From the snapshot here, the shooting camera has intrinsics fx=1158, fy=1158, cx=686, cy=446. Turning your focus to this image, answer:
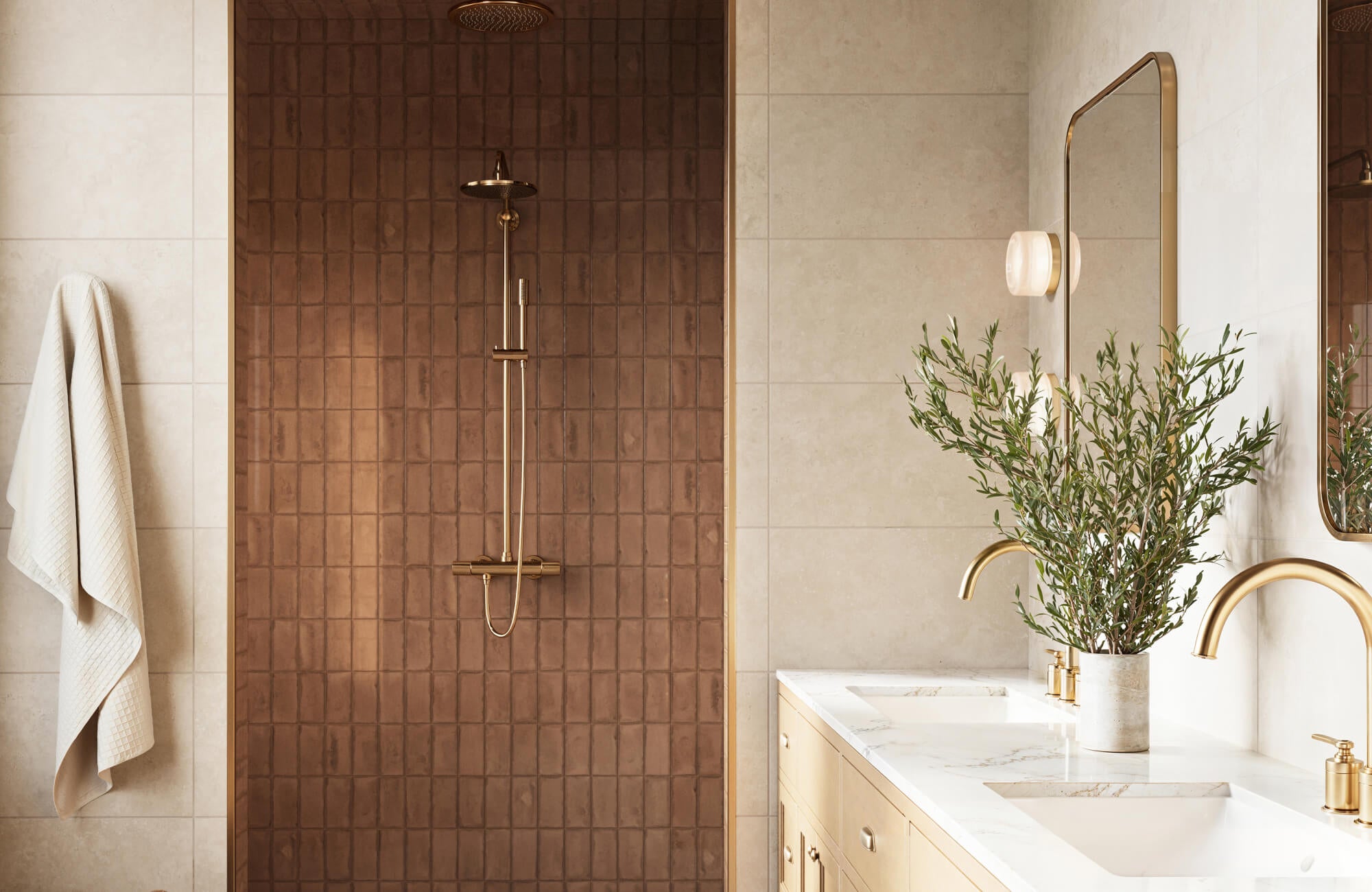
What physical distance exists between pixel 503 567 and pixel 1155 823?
204 cm

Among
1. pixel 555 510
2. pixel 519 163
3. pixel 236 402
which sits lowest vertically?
pixel 555 510

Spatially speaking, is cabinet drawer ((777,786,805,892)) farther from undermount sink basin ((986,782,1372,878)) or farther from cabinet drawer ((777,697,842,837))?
undermount sink basin ((986,782,1372,878))

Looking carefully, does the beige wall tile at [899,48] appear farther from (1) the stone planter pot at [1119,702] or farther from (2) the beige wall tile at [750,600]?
(1) the stone planter pot at [1119,702]

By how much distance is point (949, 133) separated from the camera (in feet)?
7.98

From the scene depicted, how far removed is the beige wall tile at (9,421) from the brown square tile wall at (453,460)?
964 millimetres

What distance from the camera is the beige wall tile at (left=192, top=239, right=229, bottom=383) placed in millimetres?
2285

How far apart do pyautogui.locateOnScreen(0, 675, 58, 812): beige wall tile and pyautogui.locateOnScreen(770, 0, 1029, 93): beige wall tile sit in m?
1.90

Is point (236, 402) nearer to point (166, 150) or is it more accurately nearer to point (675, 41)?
point (166, 150)

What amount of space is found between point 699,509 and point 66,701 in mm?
1623

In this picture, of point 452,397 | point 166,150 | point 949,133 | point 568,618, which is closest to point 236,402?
point 166,150

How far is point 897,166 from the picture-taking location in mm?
2424

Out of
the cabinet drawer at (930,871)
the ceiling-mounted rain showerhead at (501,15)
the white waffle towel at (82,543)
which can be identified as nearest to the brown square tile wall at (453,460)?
the ceiling-mounted rain showerhead at (501,15)

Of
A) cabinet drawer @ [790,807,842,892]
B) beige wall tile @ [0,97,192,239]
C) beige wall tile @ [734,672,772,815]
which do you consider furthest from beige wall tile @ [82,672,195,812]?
cabinet drawer @ [790,807,842,892]

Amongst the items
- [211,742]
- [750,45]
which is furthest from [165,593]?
[750,45]
